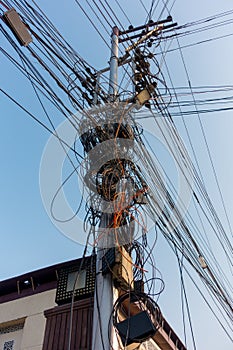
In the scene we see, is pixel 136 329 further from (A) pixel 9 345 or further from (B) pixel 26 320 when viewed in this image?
(A) pixel 9 345

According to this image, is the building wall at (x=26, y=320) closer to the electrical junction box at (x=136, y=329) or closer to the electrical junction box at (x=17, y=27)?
the electrical junction box at (x=136, y=329)

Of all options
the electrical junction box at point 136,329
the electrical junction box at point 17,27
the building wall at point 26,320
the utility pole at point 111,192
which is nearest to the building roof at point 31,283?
the building wall at point 26,320

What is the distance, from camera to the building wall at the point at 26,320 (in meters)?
5.97

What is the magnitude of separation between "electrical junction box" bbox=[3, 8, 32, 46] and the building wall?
4055 millimetres

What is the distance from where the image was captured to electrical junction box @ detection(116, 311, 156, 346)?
13.3ft

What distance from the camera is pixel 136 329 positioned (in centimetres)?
409

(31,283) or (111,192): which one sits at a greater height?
(31,283)

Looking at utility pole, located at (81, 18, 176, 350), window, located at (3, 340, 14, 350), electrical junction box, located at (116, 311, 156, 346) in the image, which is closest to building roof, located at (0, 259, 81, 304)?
window, located at (3, 340, 14, 350)

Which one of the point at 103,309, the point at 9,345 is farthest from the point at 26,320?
the point at 103,309

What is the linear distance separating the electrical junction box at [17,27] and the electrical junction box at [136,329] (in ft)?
9.49

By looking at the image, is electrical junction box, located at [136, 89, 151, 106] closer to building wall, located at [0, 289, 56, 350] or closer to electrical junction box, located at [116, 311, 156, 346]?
electrical junction box, located at [116, 311, 156, 346]

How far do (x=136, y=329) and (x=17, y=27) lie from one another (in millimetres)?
3120

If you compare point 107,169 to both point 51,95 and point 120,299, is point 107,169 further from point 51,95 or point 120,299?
point 120,299

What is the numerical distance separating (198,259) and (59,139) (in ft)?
8.67
